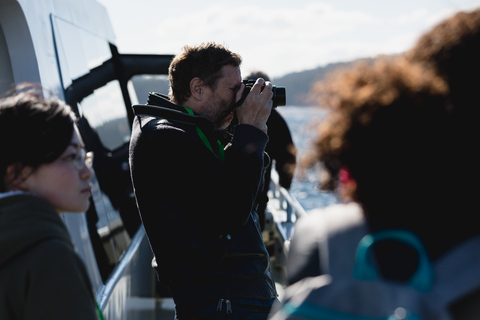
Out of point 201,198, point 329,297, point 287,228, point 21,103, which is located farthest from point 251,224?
point 287,228

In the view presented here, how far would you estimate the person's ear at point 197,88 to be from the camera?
1.92 metres

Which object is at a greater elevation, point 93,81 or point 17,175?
point 17,175

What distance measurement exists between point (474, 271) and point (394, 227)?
0.14 m

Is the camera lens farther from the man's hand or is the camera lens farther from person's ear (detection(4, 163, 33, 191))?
person's ear (detection(4, 163, 33, 191))

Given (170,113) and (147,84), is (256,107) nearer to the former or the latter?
(170,113)

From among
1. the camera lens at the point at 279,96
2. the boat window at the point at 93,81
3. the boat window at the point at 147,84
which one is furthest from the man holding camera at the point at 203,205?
the boat window at the point at 147,84

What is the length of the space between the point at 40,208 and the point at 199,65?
3.11ft

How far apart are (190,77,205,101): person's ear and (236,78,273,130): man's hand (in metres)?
0.13

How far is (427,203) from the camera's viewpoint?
870 mm

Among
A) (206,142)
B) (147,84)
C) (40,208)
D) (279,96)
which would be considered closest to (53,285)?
(40,208)

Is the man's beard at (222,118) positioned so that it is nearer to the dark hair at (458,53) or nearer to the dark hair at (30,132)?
the dark hair at (30,132)

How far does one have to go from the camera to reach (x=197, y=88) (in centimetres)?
192

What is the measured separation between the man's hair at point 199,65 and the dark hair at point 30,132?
731 mm

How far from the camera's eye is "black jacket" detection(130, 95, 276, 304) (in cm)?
166
